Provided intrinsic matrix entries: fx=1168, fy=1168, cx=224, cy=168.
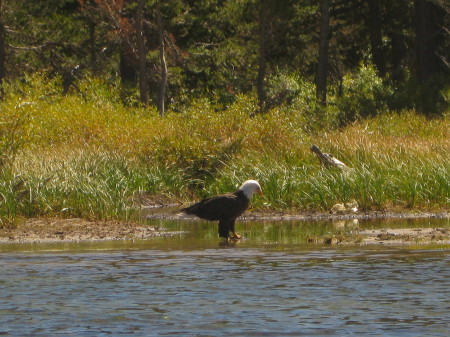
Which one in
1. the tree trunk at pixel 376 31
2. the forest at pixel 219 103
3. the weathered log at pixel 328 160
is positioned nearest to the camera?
the forest at pixel 219 103

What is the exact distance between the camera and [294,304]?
10969mm

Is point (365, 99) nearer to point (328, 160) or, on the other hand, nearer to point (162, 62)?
point (162, 62)

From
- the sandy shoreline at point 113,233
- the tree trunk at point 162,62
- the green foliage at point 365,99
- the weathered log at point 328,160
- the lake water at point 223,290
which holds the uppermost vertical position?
the tree trunk at point 162,62

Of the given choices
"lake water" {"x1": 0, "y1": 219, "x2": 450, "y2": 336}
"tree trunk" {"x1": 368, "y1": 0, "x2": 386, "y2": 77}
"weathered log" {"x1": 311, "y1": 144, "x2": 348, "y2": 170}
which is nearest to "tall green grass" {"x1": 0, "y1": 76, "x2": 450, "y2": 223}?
"weathered log" {"x1": 311, "y1": 144, "x2": 348, "y2": 170}

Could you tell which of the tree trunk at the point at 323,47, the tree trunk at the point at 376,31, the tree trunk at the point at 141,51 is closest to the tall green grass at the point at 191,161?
the tree trunk at the point at 323,47

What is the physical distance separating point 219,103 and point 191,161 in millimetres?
19378

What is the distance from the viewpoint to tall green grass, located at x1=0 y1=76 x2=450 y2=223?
19.9 m

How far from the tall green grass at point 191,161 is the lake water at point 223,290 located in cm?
301

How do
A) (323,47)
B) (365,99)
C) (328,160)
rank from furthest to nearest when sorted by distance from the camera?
(323,47) < (365,99) < (328,160)

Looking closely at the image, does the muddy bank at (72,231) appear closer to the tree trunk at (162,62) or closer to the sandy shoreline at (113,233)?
the sandy shoreline at (113,233)

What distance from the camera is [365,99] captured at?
42125mm

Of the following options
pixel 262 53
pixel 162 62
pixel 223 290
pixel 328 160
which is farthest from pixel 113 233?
pixel 262 53

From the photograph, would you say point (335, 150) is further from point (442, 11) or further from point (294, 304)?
point (442, 11)

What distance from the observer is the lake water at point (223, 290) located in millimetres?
9875
